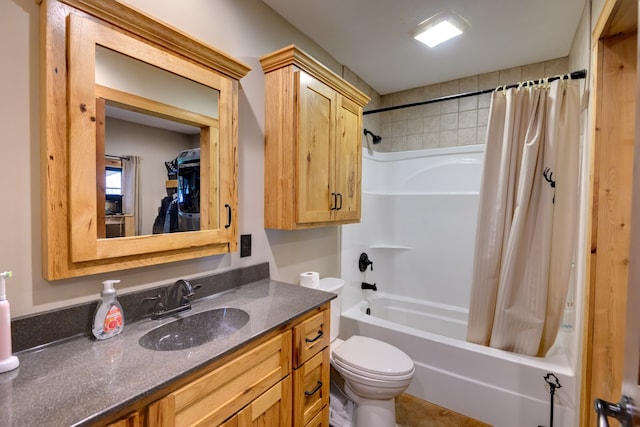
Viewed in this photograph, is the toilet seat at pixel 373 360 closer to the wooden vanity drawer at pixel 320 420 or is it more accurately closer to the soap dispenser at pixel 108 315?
the wooden vanity drawer at pixel 320 420

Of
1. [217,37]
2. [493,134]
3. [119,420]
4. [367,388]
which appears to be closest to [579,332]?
[367,388]

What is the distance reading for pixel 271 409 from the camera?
3.61 feet

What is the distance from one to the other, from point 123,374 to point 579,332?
1.93 m

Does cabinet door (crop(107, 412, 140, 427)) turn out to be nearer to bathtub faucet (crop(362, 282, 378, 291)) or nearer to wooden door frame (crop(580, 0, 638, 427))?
wooden door frame (crop(580, 0, 638, 427))

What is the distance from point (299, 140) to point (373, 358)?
128 centimetres

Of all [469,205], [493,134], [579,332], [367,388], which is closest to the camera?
[579,332]

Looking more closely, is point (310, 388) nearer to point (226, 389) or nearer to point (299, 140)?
point (226, 389)

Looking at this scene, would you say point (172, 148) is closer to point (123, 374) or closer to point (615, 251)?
point (123, 374)

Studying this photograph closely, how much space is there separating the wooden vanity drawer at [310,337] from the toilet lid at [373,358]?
33 cm

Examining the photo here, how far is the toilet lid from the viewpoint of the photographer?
5.09 feet

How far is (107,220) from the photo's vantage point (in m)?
1.04

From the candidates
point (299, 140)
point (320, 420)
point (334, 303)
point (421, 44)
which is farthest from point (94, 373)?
point (421, 44)

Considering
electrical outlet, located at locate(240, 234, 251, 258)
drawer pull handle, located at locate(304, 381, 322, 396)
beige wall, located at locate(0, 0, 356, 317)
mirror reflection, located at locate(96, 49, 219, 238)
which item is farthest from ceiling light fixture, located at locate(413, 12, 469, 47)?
drawer pull handle, located at locate(304, 381, 322, 396)

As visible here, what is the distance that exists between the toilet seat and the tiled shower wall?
190 cm
